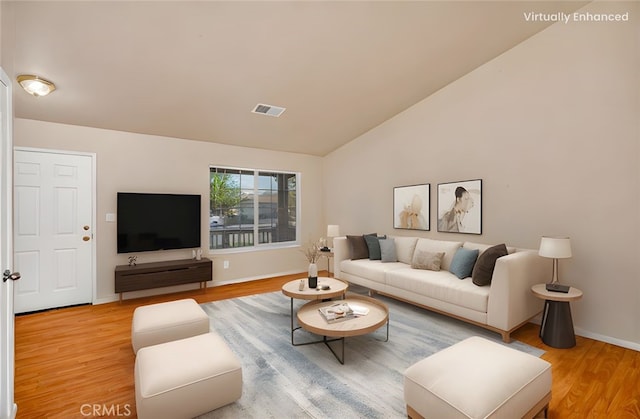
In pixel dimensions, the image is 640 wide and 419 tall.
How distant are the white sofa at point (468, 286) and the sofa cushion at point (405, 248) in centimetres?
1

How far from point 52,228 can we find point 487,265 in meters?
5.35

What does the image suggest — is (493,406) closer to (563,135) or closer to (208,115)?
(563,135)

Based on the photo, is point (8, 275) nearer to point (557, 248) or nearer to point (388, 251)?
point (388, 251)

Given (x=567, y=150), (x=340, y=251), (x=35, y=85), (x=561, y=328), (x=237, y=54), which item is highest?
(x=237, y=54)

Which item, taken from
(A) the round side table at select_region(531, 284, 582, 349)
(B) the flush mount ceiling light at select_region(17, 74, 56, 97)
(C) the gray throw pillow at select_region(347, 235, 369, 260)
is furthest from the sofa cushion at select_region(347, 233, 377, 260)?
(B) the flush mount ceiling light at select_region(17, 74, 56, 97)

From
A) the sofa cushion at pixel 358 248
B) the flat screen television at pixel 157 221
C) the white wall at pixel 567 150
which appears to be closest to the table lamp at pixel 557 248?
the white wall at pixel 567 150

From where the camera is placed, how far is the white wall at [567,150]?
2.73m

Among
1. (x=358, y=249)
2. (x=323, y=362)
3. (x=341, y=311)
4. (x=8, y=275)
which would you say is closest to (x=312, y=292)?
(x=341, y=311)

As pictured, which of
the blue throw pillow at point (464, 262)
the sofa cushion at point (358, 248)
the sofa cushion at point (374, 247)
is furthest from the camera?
the sofa cushion at point (358, 248)

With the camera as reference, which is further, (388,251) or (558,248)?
(388,251)

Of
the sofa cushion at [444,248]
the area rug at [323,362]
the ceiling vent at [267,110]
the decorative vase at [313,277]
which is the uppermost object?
the ceiling vent at [267,110]

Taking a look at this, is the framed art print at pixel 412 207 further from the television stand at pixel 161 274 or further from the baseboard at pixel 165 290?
the television stand at pixel 161 274

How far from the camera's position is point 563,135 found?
3.08m

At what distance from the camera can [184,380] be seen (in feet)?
5.68
